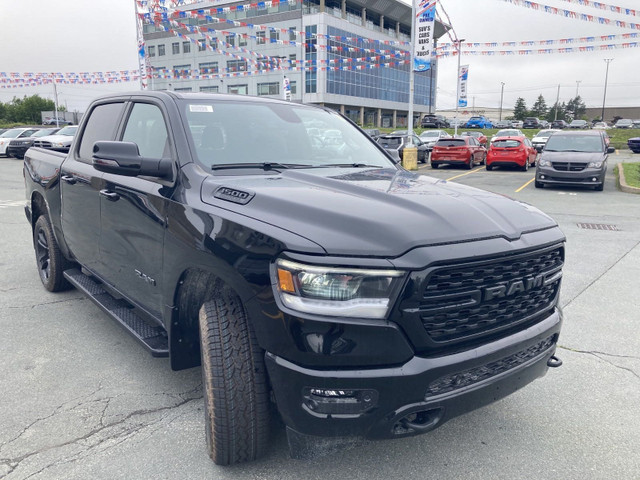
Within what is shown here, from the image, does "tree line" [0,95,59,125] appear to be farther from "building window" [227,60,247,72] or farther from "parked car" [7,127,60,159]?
"parked car" [7,127,60,159]

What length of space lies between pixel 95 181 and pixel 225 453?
2317mm

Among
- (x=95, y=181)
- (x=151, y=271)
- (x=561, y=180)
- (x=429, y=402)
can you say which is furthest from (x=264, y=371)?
(x=561, y=180)

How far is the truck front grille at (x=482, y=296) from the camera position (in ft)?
6.88

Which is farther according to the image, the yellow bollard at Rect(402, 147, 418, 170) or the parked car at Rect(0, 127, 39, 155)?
the parked car at Rect(0, 127, 39, 155)

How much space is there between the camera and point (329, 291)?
2.03 meters

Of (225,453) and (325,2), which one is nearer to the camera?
(225,453)

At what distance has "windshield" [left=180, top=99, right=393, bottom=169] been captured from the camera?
10.3ft

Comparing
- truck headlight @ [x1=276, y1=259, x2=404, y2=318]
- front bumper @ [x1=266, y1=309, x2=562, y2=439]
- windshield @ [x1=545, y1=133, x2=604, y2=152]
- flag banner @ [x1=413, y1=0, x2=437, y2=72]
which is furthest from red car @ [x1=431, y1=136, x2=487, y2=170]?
truck headlight @ [x1=276, y1=259, x2=404, y2=318]

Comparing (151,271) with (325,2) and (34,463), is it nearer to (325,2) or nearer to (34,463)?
(34,463)

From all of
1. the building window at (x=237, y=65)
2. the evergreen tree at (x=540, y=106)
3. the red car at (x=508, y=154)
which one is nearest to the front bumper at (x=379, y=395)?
the red car at (x=508, y=154)

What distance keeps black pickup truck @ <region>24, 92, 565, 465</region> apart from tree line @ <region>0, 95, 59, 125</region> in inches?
3669

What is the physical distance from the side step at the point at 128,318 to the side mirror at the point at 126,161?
3.23 feet

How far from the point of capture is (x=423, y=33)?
1967 centimetres

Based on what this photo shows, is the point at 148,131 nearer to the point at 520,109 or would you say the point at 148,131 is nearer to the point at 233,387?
the point at 233,387
